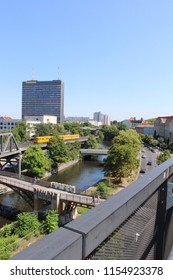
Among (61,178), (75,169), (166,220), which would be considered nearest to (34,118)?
(75,169)

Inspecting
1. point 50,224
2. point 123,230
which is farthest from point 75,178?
point 123,230

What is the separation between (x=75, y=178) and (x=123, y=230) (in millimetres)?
31615

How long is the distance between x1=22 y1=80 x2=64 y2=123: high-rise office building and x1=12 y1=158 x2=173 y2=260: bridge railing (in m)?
130

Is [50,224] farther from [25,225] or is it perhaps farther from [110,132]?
[110,132]

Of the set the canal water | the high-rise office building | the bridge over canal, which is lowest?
the canal water

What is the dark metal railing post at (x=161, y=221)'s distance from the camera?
8.03 ft

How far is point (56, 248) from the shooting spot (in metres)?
1.04

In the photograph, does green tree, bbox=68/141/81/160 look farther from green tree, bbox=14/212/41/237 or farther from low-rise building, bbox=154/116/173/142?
low-rise building, bbox=154/116/173/142

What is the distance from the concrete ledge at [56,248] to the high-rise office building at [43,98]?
432 ft

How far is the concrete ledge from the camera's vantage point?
1.01 metres

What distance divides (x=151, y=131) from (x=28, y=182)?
7924 centimetres

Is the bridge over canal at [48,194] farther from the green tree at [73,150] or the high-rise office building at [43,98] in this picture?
the high-rise office building at [43,98]

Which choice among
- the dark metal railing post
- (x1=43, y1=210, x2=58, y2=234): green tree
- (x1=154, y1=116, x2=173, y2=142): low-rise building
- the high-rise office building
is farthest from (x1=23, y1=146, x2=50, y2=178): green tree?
the high-rise office building

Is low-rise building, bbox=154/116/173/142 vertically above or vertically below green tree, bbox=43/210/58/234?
above
